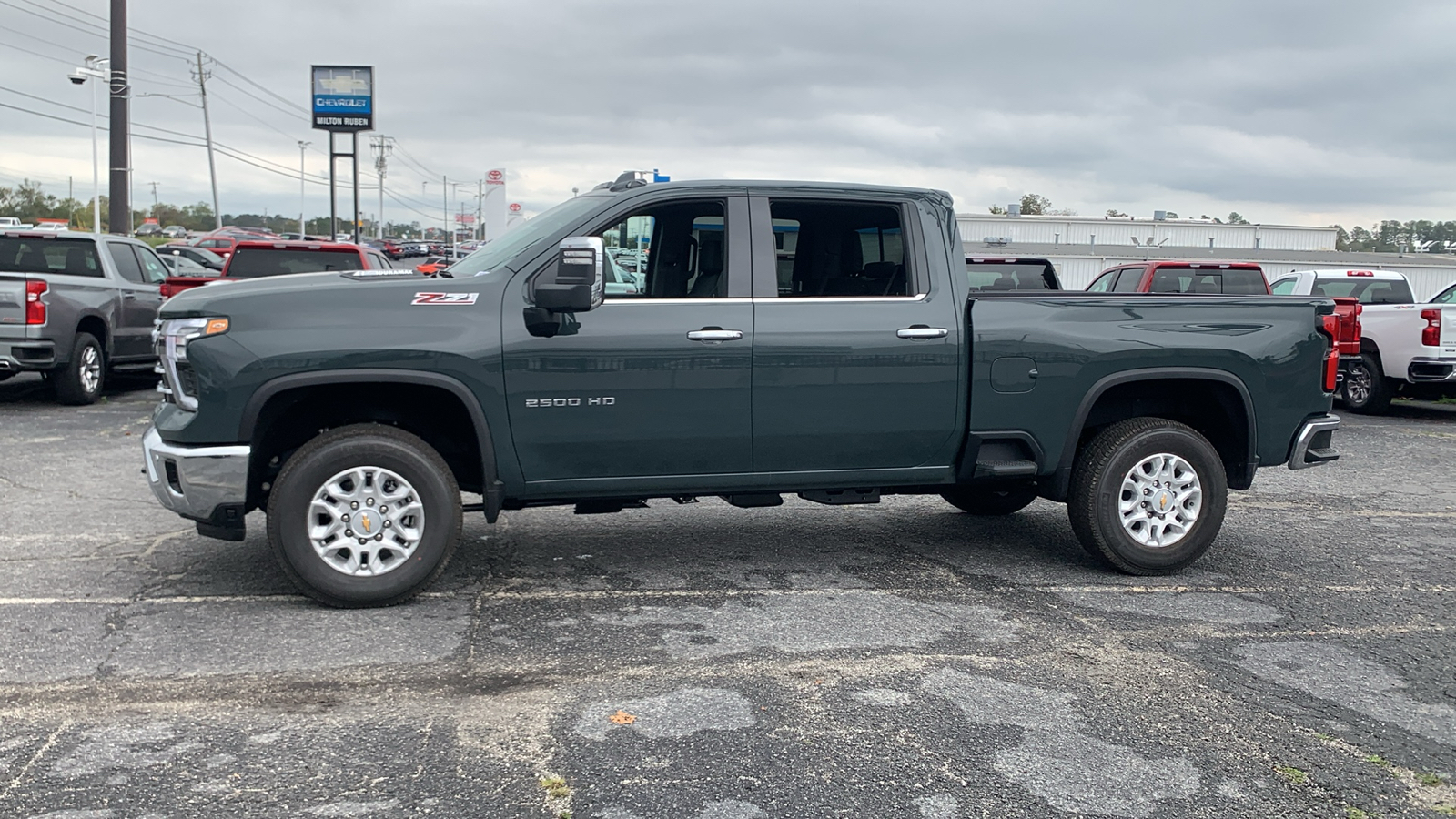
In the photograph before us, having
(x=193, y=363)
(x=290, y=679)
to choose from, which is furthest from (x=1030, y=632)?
(x=193, y=363)

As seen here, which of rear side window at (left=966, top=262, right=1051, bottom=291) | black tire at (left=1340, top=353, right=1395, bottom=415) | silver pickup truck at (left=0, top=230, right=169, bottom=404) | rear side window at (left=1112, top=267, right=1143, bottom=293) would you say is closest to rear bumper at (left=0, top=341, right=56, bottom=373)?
silver pickup truck at (left=0, top=230, right=169, bottom=404)

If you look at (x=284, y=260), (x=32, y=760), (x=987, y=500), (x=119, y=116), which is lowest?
(x=32, y=760)

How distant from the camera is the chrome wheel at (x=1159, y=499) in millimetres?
6266

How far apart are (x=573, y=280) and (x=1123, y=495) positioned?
3118 millimetres

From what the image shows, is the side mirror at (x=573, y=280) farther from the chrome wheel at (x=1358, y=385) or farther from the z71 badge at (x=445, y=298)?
the chrome wheel at (x=1358, y=385)

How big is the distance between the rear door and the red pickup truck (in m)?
7.78

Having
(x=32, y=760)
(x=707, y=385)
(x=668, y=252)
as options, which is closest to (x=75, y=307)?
(x=668, y=252)

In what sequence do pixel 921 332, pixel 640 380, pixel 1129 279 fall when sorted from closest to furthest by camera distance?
1. pixel 640 380
2. pixel 921 332
3. pixel 1129 279

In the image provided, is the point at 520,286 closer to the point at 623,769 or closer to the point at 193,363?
the point at 193,363

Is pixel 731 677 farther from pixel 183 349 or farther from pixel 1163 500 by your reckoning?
pixel 1163 500

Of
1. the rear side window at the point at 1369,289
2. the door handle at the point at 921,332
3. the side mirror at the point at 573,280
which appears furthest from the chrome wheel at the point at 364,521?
the rear side window at the point at 1369,289

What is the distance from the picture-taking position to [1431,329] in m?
13.5

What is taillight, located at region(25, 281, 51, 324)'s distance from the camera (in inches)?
461

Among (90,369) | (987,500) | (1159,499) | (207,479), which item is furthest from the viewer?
(90,369)
